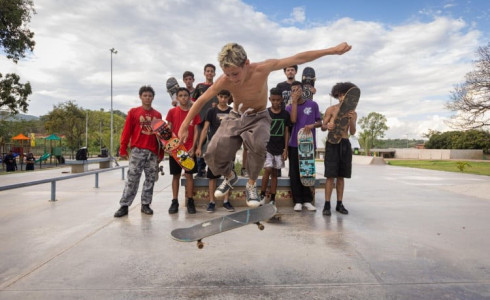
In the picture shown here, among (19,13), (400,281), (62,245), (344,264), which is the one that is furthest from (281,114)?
(19,13)

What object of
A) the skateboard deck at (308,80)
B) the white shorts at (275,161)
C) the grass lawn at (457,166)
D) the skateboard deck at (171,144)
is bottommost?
the grass lawn at (457,166)

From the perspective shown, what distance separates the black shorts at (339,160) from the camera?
5.25 m

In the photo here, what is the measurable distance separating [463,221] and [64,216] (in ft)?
20.1

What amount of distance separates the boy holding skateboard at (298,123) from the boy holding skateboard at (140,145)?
228 cm

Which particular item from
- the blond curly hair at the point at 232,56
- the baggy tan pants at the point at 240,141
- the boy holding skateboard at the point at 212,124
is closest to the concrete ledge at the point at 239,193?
the boy holding skateboard at the point at 212,124

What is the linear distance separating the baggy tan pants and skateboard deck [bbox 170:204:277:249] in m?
0.41

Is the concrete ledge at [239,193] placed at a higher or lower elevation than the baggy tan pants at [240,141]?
lower

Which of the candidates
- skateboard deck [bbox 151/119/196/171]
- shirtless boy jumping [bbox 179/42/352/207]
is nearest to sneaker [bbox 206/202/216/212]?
skateboard deck [bbox 151/119/196/171]

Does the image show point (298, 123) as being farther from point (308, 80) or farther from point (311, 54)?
point (311, 54)

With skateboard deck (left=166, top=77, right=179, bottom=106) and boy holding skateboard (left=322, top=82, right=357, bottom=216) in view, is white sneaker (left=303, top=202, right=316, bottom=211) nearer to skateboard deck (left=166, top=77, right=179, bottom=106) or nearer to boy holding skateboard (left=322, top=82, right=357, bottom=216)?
boy holding skateboard (left=322, top=82, right=357, bottom=216)

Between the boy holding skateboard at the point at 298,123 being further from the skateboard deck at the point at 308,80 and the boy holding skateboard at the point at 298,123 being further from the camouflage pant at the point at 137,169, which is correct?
the camouflage pant at the point at 137,169

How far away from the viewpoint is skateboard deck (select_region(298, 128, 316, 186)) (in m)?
5.30

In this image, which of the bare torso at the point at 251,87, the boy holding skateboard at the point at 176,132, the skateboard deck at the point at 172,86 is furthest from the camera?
the skateboard deck at the point at 172,86

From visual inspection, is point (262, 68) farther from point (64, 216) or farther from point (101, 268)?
point (64, 216)
